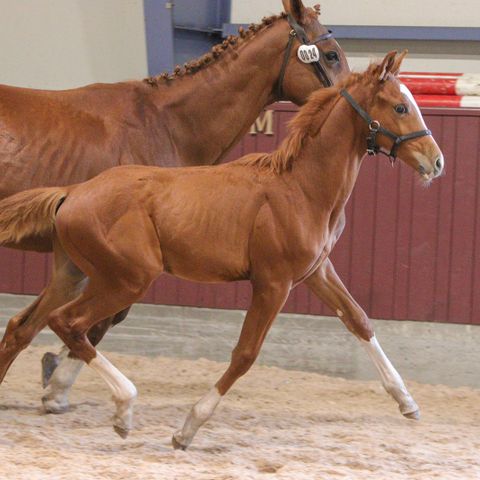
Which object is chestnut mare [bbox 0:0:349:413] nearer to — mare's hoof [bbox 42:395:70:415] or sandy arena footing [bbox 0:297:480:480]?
mare's hoof [bbox 42:395:70:415]

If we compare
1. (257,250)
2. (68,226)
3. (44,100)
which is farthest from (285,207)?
(44,100)

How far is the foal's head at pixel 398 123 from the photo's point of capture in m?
4.37

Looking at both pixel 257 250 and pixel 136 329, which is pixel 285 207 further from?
pixel 136 329

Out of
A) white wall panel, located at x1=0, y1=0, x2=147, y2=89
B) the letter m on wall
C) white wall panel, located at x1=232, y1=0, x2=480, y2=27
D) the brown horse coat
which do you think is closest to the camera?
the brown horse coat

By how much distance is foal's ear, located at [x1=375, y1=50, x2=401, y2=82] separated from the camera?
4383 millimetres

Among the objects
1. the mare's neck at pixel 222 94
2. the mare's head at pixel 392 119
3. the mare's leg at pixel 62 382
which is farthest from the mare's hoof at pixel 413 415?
the mare's neck at pixel 222 94

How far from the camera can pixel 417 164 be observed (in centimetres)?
438

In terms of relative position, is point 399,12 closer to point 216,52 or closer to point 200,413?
point 216,52

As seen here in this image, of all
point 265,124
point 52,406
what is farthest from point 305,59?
point 52,406

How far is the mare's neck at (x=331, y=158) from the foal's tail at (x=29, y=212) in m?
1.04

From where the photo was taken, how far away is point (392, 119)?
14.4ft

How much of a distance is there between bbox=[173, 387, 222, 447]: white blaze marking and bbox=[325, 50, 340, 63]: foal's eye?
1.81 meters

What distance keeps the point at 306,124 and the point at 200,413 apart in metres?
1.32

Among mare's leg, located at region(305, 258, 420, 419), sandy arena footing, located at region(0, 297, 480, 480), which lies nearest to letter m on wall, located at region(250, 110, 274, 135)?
sandy arena footing, located at region(0, 297, 480, 480)
